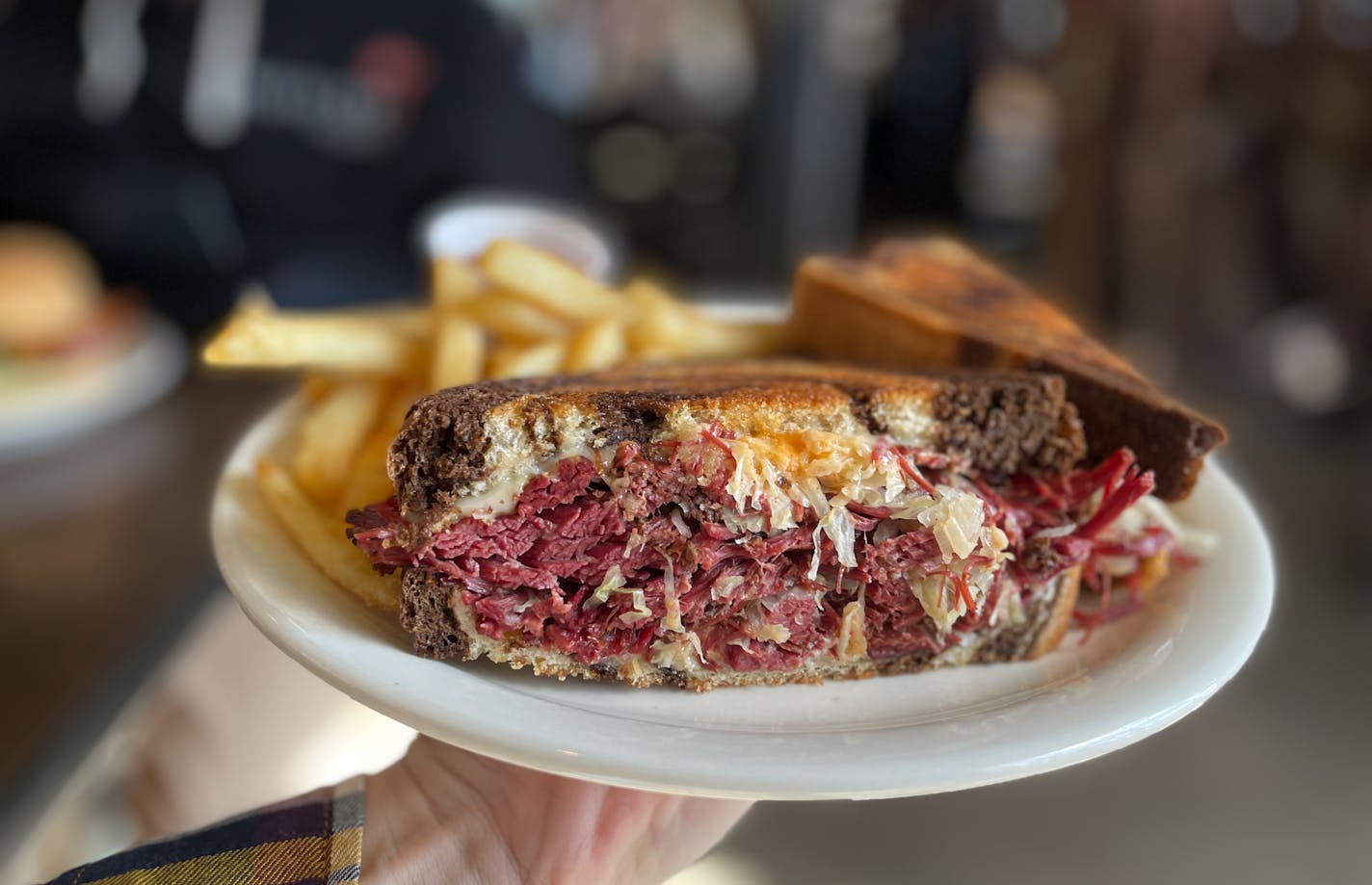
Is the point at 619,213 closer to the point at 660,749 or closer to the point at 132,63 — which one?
the point at 132,63

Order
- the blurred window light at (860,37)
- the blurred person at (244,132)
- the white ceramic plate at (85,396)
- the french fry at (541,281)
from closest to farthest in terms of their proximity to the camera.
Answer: the french fry at (541,281), the white ceramic plate at (85,396), the blurred person at (244,132), the blurred window light at (860,37)

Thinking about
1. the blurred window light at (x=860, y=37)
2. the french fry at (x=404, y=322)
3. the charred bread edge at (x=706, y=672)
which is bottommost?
the charred bread edge at (x=706, y=672)

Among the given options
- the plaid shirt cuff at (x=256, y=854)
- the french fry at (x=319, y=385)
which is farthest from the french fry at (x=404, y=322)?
the plaid shirt cuff at (x=256, y=854)

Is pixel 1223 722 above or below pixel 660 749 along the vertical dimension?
below

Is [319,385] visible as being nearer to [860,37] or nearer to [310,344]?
[310,344]

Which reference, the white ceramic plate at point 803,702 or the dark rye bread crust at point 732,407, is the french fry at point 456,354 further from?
the white ceramic plate at point 803,702

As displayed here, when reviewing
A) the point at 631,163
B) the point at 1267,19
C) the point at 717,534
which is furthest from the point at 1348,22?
the point at 717,534

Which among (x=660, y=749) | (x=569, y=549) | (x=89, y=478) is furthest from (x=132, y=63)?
(x=660, y=749)
